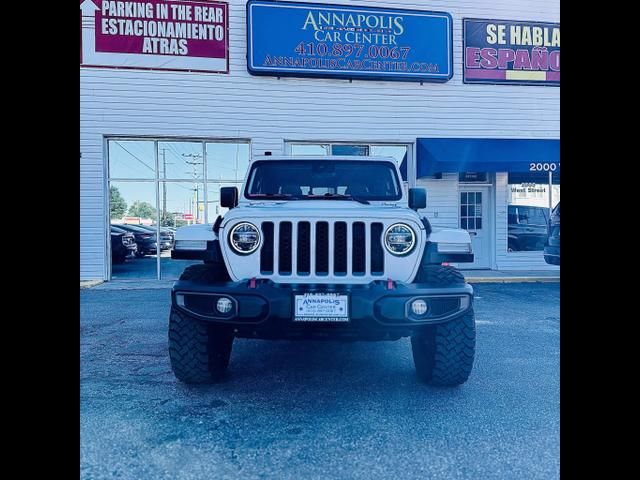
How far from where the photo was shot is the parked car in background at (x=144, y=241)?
33.8 ft

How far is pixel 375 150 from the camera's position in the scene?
32.4ft

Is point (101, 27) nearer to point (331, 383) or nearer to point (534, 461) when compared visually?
point (331, 383)

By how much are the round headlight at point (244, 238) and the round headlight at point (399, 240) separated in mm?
907

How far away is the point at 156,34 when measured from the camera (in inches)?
353

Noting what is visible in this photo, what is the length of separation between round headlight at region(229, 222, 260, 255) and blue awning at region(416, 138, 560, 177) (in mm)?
7253

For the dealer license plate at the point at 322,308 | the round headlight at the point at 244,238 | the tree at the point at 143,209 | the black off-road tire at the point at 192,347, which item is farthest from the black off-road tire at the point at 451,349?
the tree at the point at 143,209

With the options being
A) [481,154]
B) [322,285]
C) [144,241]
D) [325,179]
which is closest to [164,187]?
[144,241]

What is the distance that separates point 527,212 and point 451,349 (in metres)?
9.04

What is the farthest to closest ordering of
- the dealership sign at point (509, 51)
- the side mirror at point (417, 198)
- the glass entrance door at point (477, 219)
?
the glass entrance door at point (477, 219)
the dealership sign at point (509, 51)
the side mirror at point (417, 198)

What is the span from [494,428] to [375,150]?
813 cm

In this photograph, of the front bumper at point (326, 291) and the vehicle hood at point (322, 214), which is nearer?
the front bumper at point (326, 291)

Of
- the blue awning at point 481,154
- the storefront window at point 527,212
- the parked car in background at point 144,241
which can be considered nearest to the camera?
the blue awning at point 481,154

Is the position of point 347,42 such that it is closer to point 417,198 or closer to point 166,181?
point 166,181

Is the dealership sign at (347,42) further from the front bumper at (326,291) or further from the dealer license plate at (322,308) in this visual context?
the dealer license plate at (322,308)
